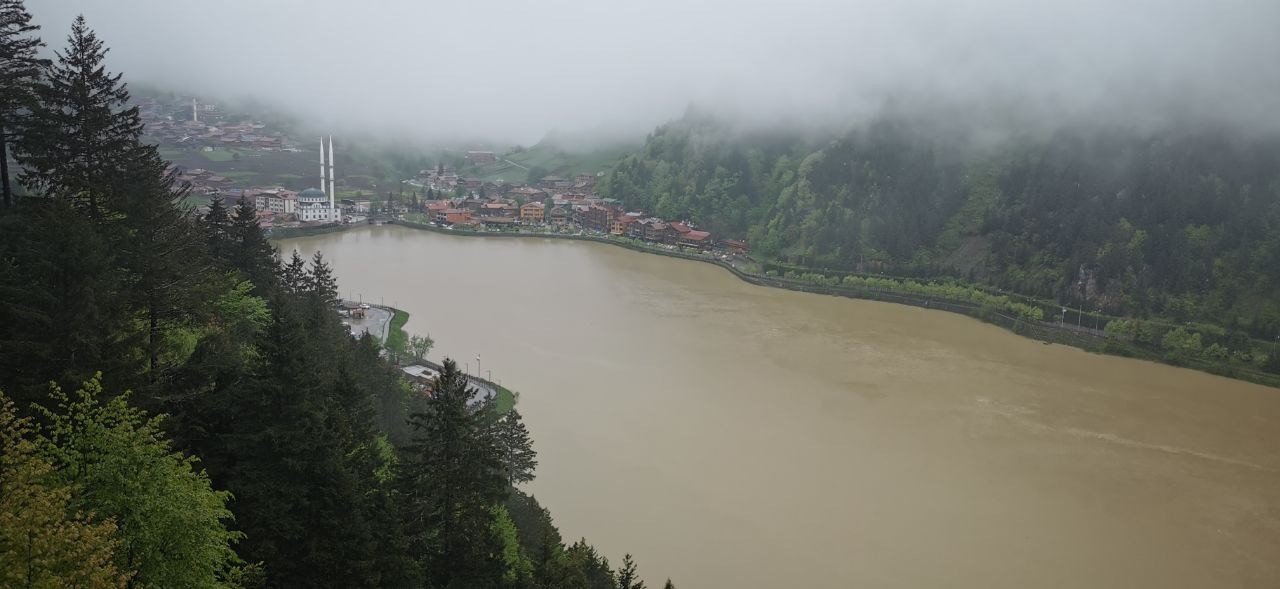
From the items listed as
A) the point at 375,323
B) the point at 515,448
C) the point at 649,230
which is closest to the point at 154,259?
the point at 515,448

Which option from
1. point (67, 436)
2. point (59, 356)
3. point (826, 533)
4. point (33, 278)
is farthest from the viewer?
point (826, 533)

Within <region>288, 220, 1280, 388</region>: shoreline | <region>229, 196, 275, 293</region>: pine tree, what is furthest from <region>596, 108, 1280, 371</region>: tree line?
<region>229, 196, 275, 293</region>: pine tree

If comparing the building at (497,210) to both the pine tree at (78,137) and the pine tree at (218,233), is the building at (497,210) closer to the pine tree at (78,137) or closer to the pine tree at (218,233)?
the pine tree at (218,233)

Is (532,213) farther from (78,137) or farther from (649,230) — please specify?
(78,137)

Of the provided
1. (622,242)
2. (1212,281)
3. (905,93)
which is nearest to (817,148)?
(905,93)

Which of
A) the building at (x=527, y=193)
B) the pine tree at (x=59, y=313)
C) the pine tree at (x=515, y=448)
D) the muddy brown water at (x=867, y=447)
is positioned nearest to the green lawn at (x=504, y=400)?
the muddy brown water at (x=867, y=447)

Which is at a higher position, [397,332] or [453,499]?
[453,499]

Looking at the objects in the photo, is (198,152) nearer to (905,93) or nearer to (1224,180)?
(905,93)
